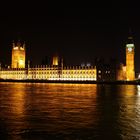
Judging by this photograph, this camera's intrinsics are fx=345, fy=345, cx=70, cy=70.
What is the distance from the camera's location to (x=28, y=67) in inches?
4877

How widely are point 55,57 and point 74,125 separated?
114061 millimetres

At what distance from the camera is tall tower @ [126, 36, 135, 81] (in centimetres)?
10362

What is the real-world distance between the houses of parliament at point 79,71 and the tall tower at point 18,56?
192 inches

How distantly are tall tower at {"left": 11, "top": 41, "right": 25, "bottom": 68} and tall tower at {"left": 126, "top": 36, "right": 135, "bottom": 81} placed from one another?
45.3 meters

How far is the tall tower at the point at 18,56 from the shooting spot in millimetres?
135375

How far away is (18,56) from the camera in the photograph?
5340 inches

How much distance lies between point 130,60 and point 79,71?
A: 16578mm

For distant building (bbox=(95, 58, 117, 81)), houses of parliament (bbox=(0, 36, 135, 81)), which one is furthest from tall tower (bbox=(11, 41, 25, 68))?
distant building (bbox=(95, 58, 117, 81))

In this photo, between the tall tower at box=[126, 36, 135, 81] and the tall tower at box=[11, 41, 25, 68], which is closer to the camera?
the tall tower at box=[126, 36, 135, 81]

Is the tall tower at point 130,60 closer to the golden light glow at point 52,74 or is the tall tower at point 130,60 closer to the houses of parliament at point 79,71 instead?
the houses of parliament at point 79,71

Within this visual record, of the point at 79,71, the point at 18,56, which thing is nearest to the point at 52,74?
the point at 79,71

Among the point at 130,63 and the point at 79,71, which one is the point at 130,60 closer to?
the point at 130,63

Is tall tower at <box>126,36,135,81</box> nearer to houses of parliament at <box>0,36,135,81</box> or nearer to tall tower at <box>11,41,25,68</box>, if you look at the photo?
houses of parliament at <box>0,36,135,81</box>

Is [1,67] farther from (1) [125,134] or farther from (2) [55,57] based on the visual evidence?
(1) [125,134]
